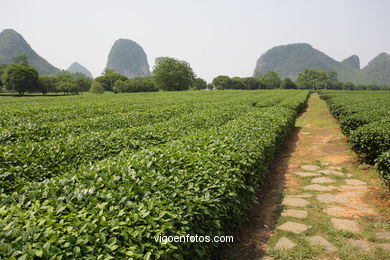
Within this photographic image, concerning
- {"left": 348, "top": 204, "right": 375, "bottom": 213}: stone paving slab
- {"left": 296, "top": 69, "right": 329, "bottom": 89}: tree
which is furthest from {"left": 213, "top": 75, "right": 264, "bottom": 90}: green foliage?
{"left": 348, "top": 204, "right": 375, "bottom": 213}: stone paving slab

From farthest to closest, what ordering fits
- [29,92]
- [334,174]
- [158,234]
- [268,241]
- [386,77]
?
[386,77]
[29,92]
[334,174]
[268,241]
[158,234]

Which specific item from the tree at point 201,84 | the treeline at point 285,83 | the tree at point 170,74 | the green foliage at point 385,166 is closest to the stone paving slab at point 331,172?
the green foliage at point 385,166

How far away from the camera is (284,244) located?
364 centimetres

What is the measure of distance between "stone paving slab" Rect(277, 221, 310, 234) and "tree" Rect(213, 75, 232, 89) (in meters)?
120

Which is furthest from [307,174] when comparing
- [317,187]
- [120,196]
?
[120,196]

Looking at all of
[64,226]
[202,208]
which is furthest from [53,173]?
[202,208]

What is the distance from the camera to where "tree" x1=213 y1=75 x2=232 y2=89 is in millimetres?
121562

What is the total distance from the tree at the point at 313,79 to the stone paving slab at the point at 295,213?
13346 centimetres

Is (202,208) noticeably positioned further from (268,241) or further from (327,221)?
(327,221)

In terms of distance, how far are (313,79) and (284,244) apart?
148m

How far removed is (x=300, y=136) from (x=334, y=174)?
5.80 m

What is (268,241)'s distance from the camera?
3.77 meters

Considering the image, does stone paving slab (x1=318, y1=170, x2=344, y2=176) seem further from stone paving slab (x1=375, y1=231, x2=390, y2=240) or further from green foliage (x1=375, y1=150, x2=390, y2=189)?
stone paving slab (x1=375, y1=231, x2=390, y2=240)

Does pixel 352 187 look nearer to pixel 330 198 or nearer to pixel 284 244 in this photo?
pixel 330 198
